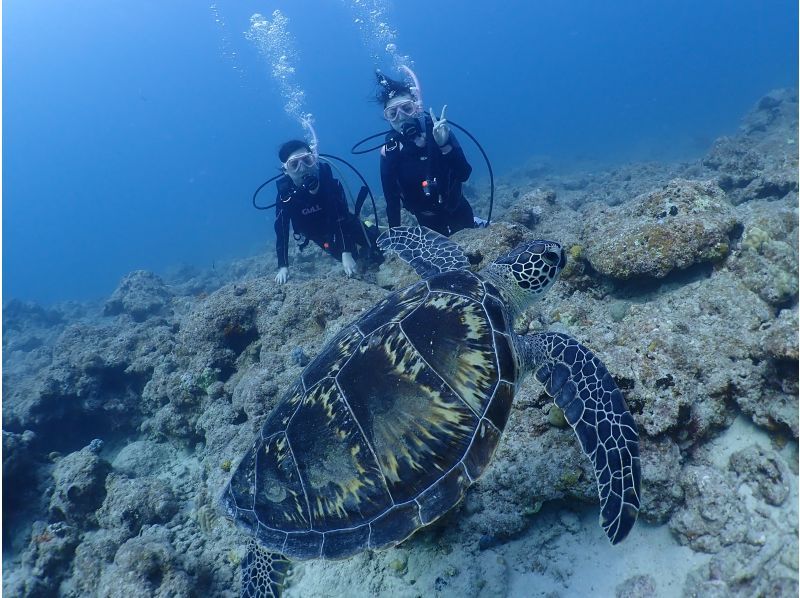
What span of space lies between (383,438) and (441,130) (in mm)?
4241

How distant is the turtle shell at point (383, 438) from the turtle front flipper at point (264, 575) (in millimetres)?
279

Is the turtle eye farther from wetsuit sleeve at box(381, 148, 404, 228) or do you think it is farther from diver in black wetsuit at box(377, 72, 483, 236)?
wetsuit sleeve at box(381, 148, 404, 228)

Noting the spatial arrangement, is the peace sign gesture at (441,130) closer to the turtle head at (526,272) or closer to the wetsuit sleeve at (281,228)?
the wetsuit sleeve at (281,228)

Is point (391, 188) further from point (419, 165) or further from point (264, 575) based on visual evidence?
point (264, 575)

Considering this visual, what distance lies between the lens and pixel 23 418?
5.27m

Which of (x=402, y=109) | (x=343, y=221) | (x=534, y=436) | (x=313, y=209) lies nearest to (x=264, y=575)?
(x=534, y=436)

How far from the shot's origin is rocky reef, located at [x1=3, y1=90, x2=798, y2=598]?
2.21m

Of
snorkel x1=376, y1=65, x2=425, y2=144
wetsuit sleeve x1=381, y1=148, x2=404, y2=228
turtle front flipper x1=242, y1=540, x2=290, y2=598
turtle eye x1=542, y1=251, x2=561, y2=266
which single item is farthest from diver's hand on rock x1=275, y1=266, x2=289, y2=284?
turtle eye x1=542, y1=251, x2=561, y2=266

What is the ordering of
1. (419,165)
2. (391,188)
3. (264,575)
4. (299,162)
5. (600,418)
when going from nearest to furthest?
(600,418), (264,575), (419,165), (391,188), (299,162)

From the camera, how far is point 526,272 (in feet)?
9.78

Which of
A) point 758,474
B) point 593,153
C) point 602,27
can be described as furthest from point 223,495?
point 602,27

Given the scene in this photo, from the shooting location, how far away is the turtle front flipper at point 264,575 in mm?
2559

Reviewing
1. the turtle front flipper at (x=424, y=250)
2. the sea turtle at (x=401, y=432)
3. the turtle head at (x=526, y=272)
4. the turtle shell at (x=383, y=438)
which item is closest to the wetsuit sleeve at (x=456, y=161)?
the turtle front flipper at (x=424, y=250)

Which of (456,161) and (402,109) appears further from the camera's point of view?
(456,161)
